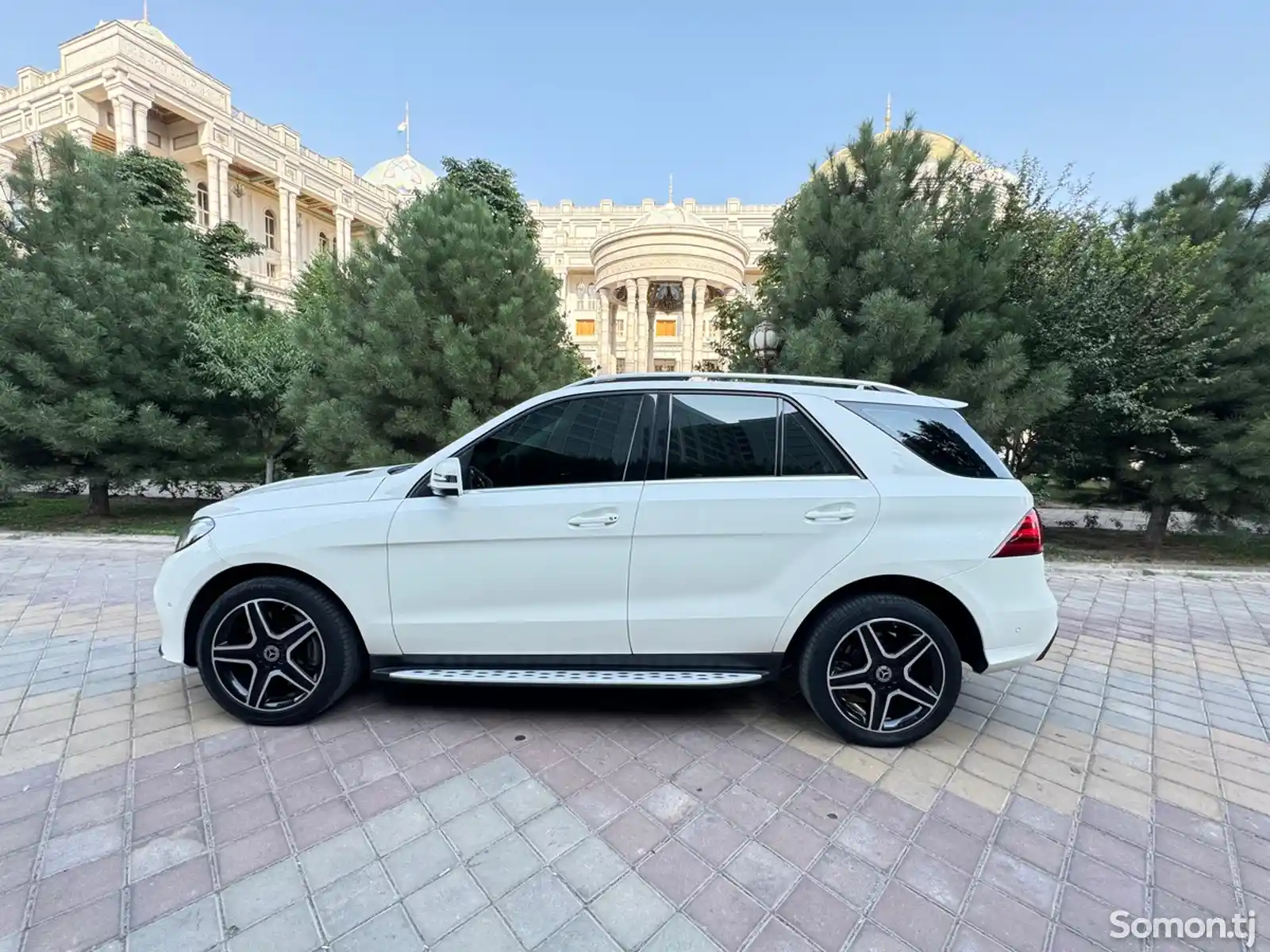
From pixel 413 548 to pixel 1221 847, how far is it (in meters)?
3.43

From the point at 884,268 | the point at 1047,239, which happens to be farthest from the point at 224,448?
the point at 1047,239

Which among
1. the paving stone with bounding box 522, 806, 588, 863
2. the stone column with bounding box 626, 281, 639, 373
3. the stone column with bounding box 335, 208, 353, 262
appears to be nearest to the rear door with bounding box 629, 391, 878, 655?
the paving stone with bounding box 522, 806, 588, 863

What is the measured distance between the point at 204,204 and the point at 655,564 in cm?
4674

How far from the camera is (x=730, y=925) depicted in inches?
70.5

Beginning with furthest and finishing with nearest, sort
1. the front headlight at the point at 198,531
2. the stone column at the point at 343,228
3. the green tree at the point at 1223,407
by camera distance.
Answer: the stone column at the point at 343,228 < the green tree at the point at 1223,407 < the front headlight at the point at 198,531

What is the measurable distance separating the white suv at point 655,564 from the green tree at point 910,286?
437 centimetres

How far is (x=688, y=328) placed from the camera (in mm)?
31234

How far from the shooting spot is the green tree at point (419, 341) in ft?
24.9

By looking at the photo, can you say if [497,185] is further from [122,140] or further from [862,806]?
[122,140]

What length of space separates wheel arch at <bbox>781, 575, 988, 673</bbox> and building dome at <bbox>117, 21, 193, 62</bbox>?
45.6 m

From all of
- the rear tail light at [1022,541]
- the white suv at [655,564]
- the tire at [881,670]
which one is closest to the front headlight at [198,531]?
the white suv at [655,564]

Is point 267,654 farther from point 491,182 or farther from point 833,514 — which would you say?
point 491,182

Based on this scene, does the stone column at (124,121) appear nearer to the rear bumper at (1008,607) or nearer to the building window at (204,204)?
the building window at (204,204)

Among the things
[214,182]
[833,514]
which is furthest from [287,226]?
[833,514]
